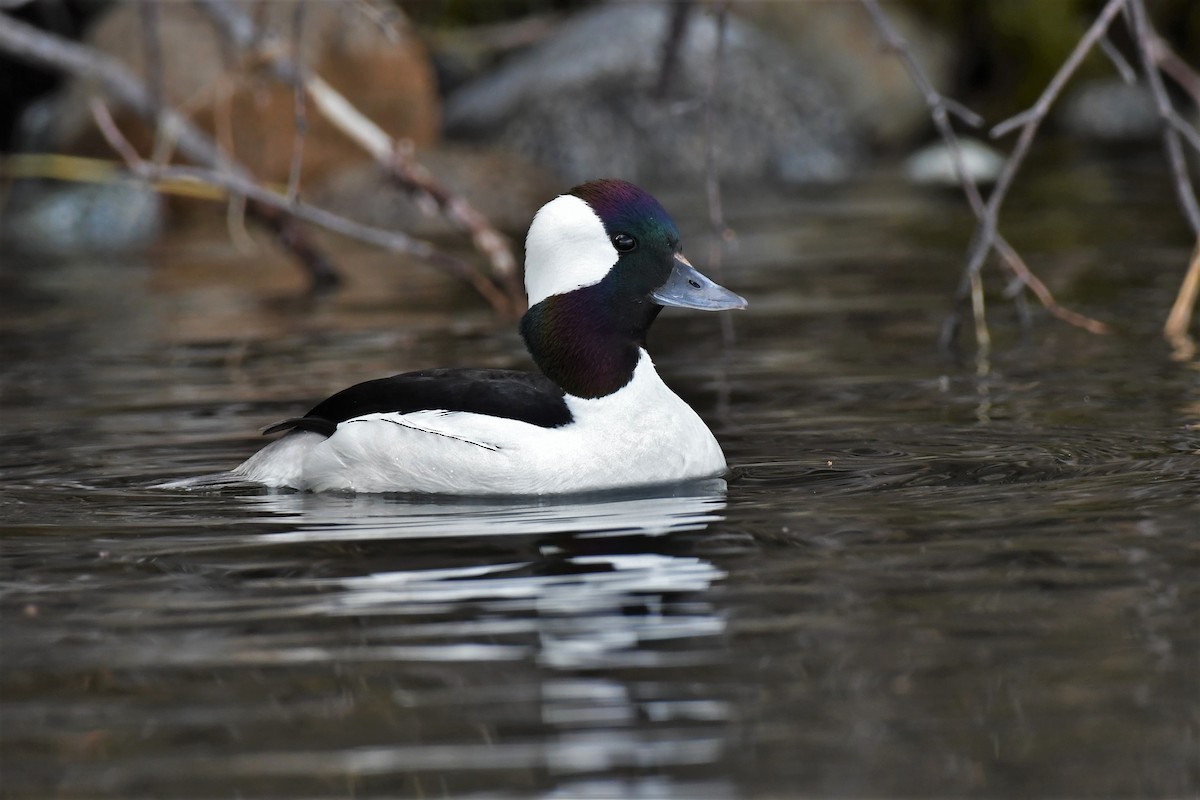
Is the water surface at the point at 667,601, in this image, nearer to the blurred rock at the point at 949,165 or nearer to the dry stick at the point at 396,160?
the dry stick at the point at 396,160

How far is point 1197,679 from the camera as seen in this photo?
3293 mm

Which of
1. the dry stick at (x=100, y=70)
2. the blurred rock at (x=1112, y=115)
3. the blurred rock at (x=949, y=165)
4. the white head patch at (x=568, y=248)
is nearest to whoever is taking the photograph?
the white head patch at (x=568, y=248)

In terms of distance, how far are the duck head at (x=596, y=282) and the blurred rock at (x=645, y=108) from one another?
11.9 metres

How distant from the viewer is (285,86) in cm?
1709

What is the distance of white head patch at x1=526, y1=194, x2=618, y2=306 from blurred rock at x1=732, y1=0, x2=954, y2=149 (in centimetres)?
1498

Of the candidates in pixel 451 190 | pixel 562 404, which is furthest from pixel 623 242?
pixel 451 190

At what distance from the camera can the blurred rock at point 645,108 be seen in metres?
17.9

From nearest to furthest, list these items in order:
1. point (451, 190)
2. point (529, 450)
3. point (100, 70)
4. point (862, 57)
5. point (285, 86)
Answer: point (529, 450) < point (100, 70) < point (451, 190) < point (285, 86) < point (862, 57)

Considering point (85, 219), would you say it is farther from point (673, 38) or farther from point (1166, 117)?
point (1166, 117)

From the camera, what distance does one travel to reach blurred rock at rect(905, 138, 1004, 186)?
17531 mm

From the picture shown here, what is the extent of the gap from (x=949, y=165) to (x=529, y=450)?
1370 centimetres

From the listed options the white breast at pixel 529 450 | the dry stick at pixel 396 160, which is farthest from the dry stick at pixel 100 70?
the white breast at pixel 529 450

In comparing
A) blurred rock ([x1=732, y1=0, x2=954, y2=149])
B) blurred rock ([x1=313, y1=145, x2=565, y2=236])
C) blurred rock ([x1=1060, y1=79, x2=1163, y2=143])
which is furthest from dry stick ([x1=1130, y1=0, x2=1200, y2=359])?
blurred rock ([x1=1060, y1=79, x2=1163, y2=143])

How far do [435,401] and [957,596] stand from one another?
1922mm
